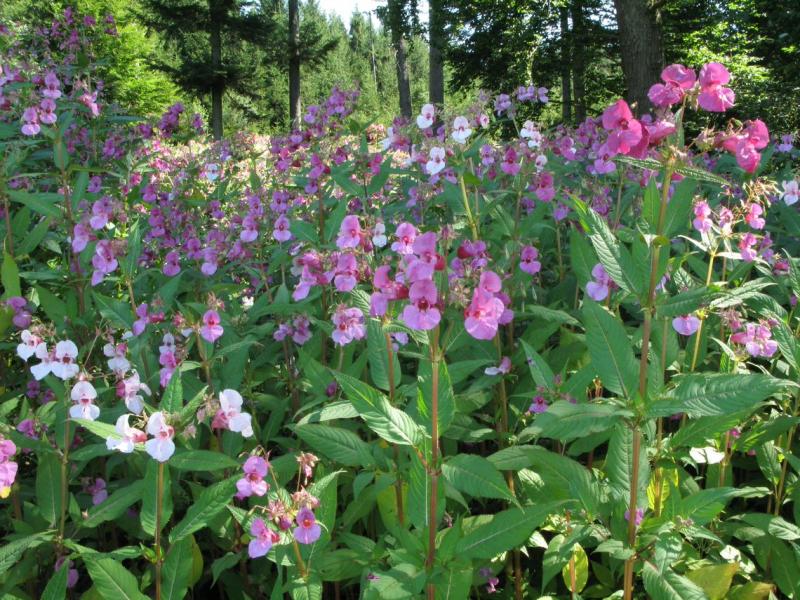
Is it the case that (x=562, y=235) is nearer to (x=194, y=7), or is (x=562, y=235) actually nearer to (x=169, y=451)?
(x=169, y=451)

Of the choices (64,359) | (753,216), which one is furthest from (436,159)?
(64,359)

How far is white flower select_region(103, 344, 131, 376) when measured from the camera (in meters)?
2.36

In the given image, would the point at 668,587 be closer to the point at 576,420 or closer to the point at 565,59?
the point at 576,420

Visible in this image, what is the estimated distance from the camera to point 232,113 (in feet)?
139

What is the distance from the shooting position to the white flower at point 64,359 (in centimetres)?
220

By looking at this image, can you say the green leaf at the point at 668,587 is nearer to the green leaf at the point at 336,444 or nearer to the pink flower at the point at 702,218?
the green leaf at the point at 336,444

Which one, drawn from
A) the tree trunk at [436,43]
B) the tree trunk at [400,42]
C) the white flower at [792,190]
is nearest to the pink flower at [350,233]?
the white flower at [792,190]

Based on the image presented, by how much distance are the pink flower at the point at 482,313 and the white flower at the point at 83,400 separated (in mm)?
1237

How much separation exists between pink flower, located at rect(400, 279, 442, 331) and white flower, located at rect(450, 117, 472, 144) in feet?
5.80

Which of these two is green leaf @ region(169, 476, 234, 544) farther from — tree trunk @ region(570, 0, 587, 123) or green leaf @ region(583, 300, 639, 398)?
tree trunk @ region(570, 0, 587, 123)

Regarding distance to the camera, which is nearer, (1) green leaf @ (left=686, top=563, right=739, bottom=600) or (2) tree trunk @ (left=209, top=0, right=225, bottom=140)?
(1) green leaf @ (left=686, top=563, right=739, bottom=600)

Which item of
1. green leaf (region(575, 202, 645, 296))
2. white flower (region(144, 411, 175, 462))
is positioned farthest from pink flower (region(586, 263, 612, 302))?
white flower (region(144, 411, 175, 462))

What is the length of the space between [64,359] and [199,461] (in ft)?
2.44

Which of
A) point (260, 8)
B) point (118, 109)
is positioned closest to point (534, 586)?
point (118, 109)
